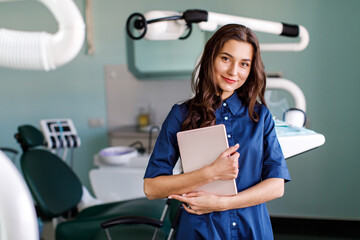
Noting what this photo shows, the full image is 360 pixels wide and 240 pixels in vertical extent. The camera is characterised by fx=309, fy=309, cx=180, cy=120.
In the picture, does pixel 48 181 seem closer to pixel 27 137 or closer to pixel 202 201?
pixel 27 137

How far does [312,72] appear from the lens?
2.95 metres

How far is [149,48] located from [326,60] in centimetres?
175

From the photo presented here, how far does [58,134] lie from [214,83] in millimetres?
1771

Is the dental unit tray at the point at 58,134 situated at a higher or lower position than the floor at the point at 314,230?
higher

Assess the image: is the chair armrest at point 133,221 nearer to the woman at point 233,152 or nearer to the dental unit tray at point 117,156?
the woman at point 233,152

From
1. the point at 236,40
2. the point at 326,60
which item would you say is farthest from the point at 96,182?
the point at 326,60

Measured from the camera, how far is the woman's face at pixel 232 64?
3.08ft

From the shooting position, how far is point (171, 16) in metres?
1.42

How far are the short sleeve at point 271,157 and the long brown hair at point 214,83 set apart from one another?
0.16 feet

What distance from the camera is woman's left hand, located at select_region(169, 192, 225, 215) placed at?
0.90 m

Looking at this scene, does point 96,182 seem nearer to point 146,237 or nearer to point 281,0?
point 146,237

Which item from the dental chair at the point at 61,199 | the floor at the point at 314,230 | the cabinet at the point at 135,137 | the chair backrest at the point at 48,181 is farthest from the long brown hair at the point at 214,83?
the floor at the point at 314,230

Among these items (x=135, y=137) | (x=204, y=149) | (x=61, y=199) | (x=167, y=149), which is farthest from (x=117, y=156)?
(x=204, y=149)

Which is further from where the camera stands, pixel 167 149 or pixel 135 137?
pixel 135 137
